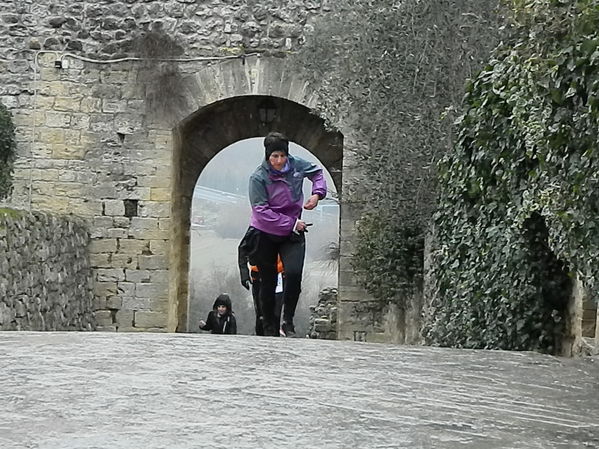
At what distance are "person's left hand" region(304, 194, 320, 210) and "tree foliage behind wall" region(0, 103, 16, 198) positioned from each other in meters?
4.33

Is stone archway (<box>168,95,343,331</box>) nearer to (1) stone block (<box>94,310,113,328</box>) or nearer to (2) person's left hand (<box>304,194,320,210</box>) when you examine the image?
(1) stone block (<box>94,310,113,328</box>)

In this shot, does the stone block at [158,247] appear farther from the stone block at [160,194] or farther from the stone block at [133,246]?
the stone block at [160,194]

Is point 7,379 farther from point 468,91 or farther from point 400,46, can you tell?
point 400,46

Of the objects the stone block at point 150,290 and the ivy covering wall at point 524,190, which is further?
the stone block at point 150,290

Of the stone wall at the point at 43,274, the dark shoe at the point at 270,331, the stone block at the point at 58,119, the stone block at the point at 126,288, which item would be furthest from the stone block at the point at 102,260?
the dark shoe at the point at 270,331

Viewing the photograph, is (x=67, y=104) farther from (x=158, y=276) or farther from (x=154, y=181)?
(x=158, y=276)

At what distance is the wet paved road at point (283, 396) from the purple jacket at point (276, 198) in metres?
2.24

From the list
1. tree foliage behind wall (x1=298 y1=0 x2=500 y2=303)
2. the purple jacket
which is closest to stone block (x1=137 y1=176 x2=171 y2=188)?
tree foliage behind wall (x1=298 y1=0 x2=500 y2=303)

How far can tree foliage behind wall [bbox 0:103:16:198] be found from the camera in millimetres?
9086

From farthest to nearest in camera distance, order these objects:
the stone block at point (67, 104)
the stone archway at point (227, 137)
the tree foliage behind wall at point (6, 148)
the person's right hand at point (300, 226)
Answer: the stone archway at point (227, 137)
the stone block at point (67, 104)
the tree foliage behind wall at point (6, 148)
the person's right hand at point (300, 226)

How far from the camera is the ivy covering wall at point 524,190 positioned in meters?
2.85

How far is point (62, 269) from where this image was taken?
8.25 metres

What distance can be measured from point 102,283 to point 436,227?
194 inches

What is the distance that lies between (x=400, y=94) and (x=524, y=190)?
2.65 metres
